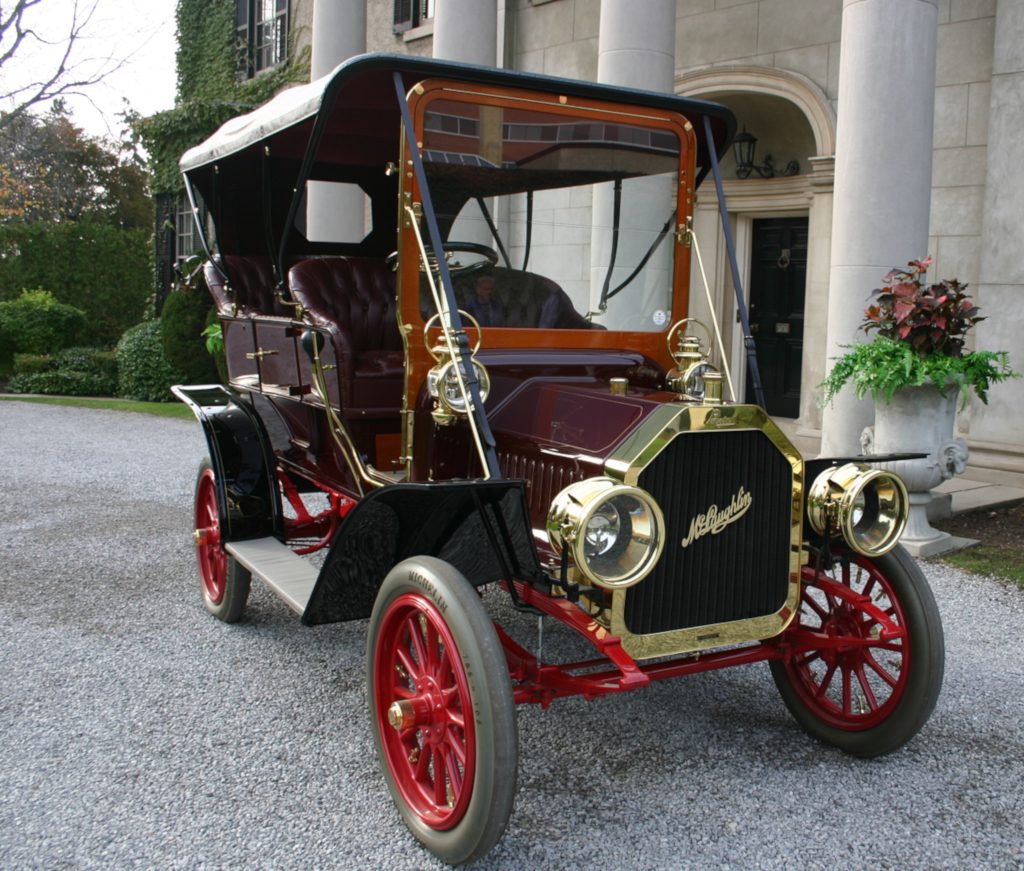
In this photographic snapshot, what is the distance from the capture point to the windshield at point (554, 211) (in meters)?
3.45

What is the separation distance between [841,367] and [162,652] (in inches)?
156

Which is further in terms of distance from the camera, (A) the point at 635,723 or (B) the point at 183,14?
(B) the point at 183,14

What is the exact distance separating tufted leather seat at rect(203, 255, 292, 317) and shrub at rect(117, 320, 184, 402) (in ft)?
31.7

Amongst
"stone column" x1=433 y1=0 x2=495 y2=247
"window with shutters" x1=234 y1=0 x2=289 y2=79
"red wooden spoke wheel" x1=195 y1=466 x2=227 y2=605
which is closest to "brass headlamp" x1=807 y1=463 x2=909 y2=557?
"red wooden spoke wheel" x1=195 y1=466 x2=227 y2=605

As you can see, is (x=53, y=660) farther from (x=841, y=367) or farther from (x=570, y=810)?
(x=841, y=367)

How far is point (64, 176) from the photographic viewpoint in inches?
1117

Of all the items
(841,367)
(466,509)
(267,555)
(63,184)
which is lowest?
(267,555)

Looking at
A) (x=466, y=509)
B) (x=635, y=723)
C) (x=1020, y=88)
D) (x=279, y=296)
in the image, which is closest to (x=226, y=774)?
(x=466, y=509)

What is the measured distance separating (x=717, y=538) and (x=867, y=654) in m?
0.77

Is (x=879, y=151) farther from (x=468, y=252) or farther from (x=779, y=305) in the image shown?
(x=779, y=305)

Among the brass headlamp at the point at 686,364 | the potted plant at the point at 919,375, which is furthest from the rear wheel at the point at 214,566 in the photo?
the potted plant at the point at 919,375

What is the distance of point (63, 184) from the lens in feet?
93.0

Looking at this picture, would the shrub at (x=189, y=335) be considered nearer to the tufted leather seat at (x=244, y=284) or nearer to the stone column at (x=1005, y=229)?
the tufted leather seat at (x=244, y=284)

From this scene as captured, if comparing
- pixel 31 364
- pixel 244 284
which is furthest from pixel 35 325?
pixel 244 284
